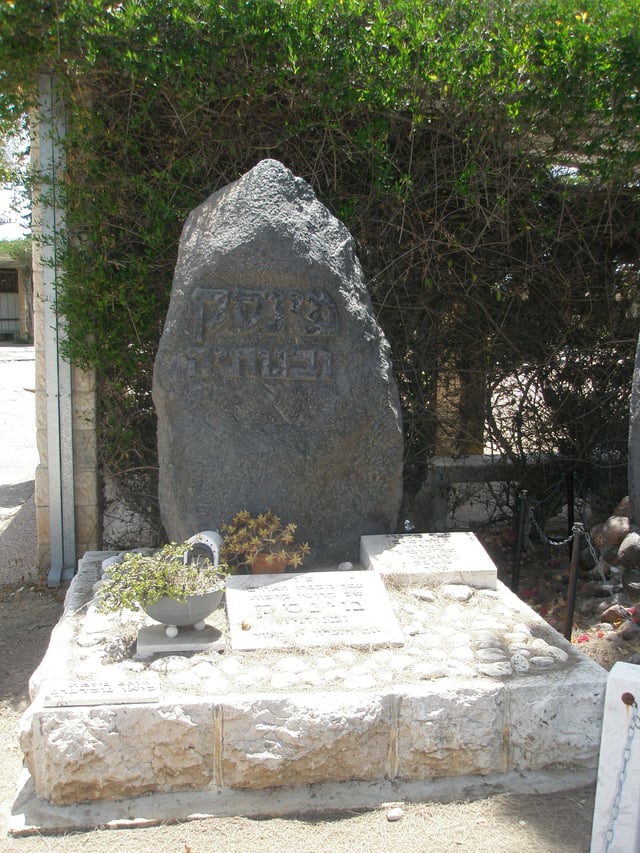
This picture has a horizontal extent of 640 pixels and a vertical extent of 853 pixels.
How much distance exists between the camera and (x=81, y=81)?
171 inches

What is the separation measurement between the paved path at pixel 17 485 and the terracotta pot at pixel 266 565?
205 cm

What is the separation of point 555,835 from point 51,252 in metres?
3.91

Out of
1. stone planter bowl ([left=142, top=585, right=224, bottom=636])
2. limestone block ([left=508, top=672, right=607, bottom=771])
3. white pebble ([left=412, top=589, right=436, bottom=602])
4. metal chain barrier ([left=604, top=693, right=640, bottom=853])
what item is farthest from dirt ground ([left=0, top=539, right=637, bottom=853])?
white pebble ([left=412, top=589, right=436, bottom=602])

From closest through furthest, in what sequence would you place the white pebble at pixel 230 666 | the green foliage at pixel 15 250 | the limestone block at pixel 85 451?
the white pebble at pixel 230 666, the limestone block at pixel 85 451, the green foliage at pixel 15 250

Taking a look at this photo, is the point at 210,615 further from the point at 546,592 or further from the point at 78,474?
the point at 546,592

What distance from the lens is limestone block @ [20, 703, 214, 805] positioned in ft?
8.38

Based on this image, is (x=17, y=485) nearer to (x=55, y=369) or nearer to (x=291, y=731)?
(x=55, y=369)

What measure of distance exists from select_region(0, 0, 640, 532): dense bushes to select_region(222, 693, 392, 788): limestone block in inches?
98.3

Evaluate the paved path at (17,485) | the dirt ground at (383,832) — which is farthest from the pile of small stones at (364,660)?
the paved path at (17,485)

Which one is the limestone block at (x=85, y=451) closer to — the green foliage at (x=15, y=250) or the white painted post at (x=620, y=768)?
the white painted post at (x=620, y=768)

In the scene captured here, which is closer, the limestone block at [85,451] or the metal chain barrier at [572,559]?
the metal chain barrier at [572,559]

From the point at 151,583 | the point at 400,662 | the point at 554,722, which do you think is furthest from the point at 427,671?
the point at 151,583

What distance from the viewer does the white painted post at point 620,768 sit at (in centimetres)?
189

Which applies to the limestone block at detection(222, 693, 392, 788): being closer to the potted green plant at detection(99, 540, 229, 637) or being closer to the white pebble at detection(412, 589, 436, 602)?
the potted green plant at detection(99, 540, 229, 637)
